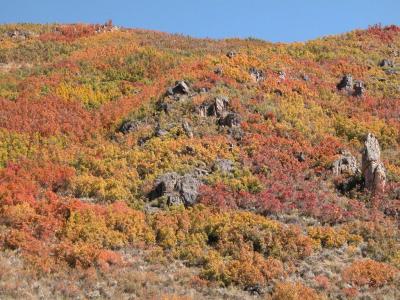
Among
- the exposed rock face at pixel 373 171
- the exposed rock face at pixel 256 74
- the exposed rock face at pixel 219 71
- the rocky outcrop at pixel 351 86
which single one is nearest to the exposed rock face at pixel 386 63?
the rocky outcrop at pixel 351 86

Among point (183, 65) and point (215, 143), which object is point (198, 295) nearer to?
point (215, 143)

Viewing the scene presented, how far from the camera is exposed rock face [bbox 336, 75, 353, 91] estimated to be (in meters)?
39.0

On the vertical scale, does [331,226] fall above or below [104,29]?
below

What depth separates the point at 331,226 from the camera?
2112 cm

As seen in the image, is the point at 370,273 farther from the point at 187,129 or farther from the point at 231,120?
the point at 231,120

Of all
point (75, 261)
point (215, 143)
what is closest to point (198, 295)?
point (75, 261)

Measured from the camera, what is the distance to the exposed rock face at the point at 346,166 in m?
25.9

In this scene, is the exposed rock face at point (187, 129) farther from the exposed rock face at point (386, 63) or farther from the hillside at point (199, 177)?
the exposed rock face at point (386, 63)

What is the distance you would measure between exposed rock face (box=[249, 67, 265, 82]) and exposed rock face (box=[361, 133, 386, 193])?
14.1m

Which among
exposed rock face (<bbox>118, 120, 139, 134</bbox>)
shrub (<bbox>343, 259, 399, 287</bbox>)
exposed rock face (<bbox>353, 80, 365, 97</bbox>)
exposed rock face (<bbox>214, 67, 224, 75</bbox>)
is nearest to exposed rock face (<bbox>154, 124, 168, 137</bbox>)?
exposed rock face (<bbox>118, 120, 139, 134</bbox>)

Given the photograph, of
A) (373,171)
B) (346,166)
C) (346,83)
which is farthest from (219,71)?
(373,171)

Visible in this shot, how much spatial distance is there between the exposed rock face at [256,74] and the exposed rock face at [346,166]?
1246 cm

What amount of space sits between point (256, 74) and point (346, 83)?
7.46 meters

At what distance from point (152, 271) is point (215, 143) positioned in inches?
472
